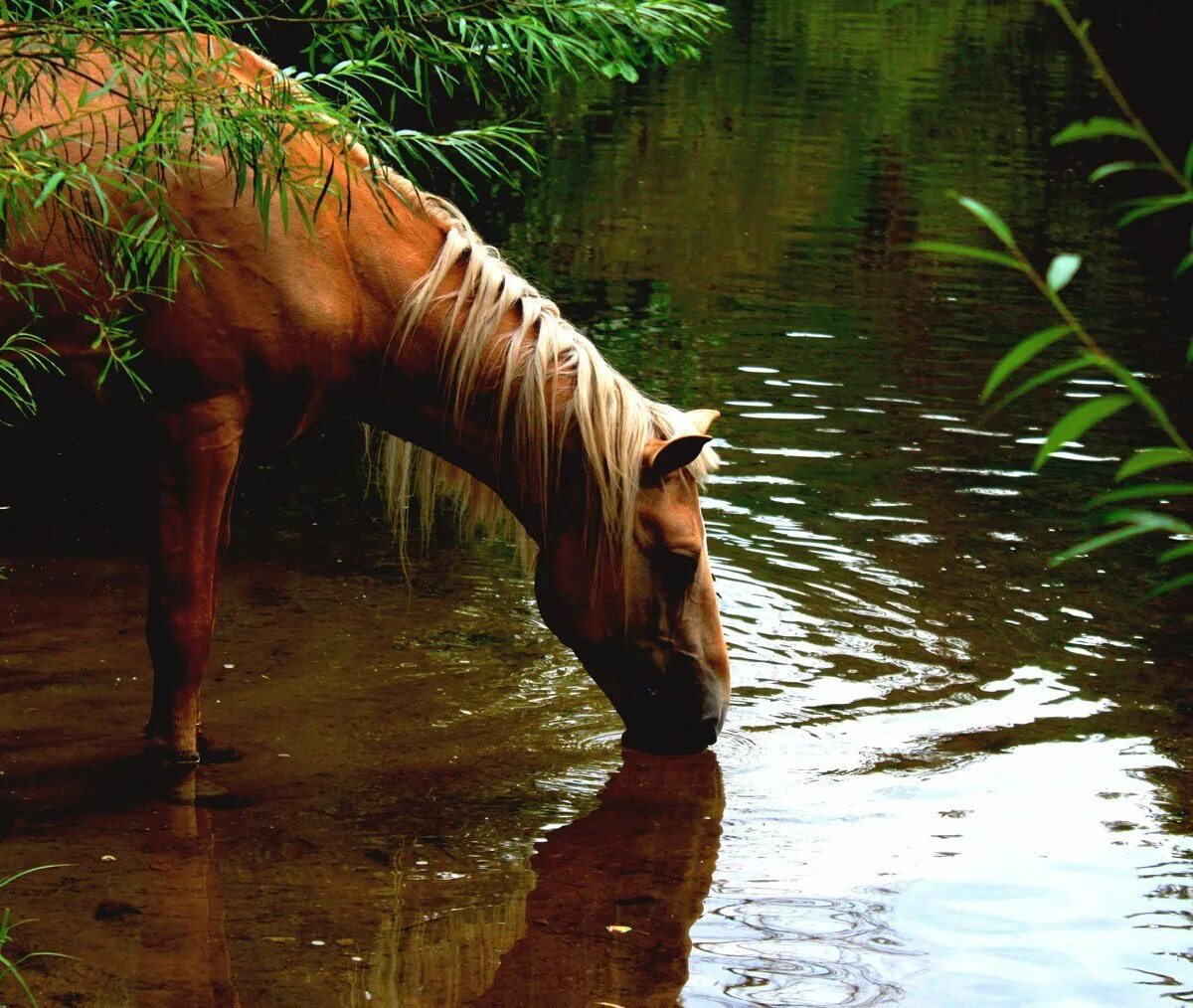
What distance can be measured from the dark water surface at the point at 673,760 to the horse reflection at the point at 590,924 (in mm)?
13

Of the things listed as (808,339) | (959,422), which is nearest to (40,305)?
(959,422)

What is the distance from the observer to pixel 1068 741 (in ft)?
17.3

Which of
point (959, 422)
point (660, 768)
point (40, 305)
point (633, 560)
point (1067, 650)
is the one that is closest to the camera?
point (40, 305)

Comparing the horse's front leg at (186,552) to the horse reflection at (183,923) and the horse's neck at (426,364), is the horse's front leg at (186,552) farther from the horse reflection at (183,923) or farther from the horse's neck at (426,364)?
the horse's neck at (426,364)

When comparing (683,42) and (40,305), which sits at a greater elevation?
(683,42)

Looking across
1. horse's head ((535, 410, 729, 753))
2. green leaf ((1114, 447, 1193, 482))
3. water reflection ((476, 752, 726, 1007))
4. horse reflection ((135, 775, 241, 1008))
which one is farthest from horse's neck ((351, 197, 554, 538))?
green leaf ((1114, 447, 1193, 482))

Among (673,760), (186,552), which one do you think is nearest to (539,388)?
(186,552)

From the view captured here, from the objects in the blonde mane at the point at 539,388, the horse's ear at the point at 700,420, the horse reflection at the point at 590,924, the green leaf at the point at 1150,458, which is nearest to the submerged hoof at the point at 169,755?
the horse reflection at the point at 590,924

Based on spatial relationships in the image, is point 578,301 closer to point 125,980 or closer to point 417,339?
point 417,339

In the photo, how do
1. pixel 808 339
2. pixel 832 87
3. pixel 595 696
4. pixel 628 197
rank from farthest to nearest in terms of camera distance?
pixel 832 87 → pixel 628 197 → pixel 808 339 → pixel 595 696

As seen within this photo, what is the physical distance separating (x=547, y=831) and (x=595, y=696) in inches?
39.6

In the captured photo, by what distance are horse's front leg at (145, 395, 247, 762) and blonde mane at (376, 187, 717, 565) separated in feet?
2.06

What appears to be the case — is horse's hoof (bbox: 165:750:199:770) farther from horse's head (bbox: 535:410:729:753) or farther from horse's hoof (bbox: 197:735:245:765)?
horse's head (bbox: 535:410:729:753)

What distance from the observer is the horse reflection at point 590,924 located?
3.69 m
